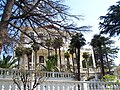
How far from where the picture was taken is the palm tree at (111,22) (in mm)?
14406

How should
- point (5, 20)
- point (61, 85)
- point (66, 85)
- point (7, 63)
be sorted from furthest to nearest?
point (7, 63), point (5, 20), point (66, 85), point (61, 85)

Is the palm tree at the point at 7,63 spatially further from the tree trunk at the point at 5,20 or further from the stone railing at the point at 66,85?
the stone railing at the point at 66,85

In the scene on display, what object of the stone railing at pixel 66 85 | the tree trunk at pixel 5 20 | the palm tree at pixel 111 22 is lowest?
the stone railing at pixel 66 85

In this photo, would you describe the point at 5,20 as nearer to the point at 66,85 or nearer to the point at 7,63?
the point at 66,85

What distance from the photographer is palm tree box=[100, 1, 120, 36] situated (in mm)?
14406

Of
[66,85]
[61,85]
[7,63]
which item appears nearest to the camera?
[61,85]

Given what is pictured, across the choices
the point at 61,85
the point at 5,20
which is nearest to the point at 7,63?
the point at 5,20

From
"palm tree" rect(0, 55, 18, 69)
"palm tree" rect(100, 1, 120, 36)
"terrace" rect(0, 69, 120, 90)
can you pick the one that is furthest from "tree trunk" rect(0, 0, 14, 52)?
"palm tree" rect(100, 1, 120, 36)

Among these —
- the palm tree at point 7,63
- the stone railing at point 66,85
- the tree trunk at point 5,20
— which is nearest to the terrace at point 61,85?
the stone railing at point 66,85

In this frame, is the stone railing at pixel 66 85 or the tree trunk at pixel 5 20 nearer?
the stone railing at pixel 66 85

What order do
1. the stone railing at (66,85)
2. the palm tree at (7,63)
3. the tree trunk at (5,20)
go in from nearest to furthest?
the stone railing at (66,85), the tree trunk at (5,20), the palm tree at (7,63)

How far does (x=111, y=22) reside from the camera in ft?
49.2

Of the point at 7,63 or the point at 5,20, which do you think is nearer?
the point at 5,20

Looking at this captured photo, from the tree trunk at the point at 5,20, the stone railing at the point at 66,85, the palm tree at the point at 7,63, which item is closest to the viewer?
the stone railing at the point at 66,85
